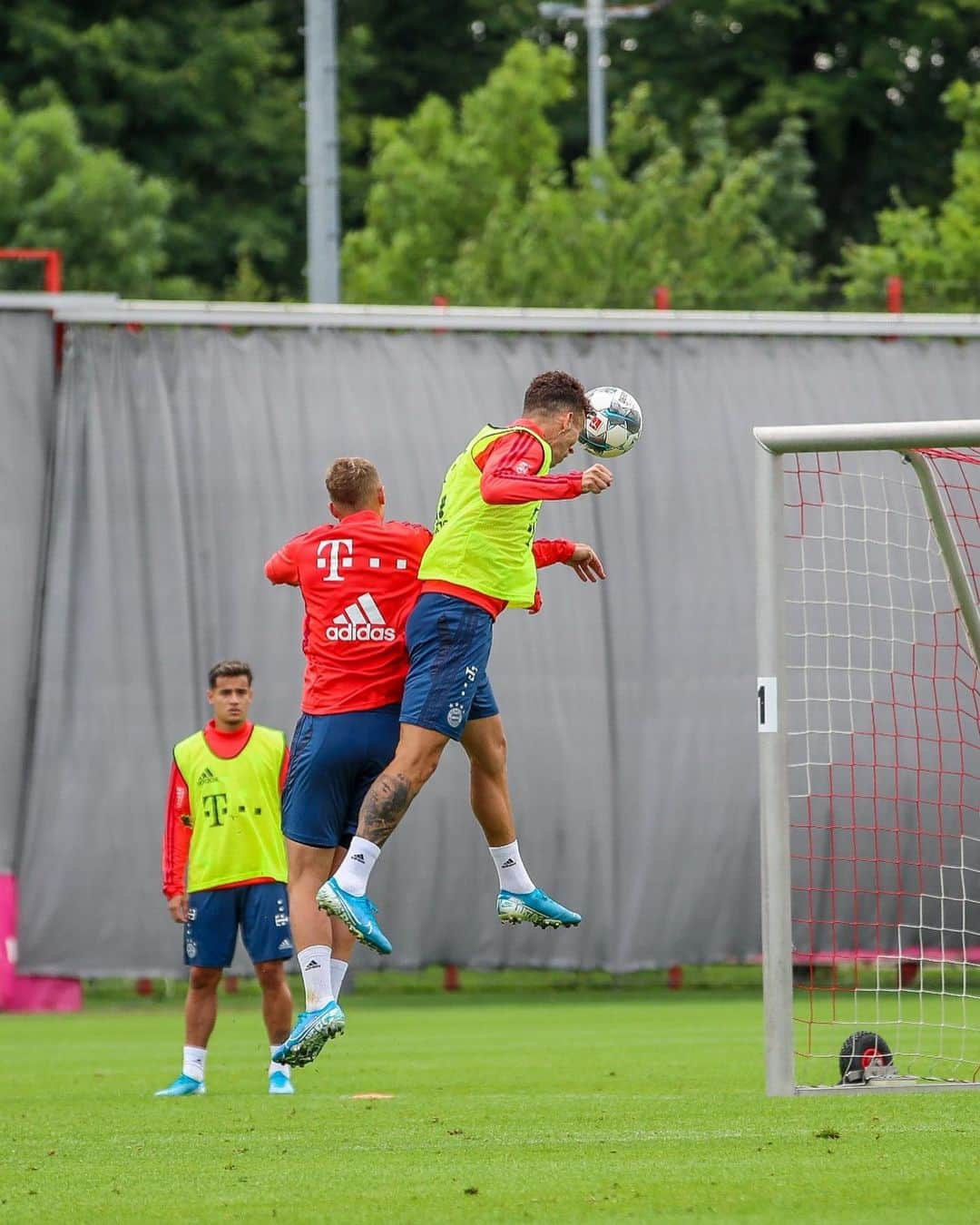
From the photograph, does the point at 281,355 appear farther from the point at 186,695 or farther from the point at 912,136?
the point at 912,136

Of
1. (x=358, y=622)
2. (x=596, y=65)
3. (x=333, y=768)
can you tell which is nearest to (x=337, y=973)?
(x=333, y=768)

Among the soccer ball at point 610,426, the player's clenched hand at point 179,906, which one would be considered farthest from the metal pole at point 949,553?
the player's clenched hand at point 179,906

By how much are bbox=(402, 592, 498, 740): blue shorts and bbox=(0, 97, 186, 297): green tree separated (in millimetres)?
20996

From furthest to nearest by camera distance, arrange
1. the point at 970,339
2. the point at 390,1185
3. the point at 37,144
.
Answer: the point at 37,144, the point at 970,339, the point at 390,1185

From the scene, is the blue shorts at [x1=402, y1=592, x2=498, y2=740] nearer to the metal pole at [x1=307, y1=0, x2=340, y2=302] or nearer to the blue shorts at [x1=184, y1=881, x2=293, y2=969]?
the blue shorts at [x1=184, y1=881, x2=293, y2=969]

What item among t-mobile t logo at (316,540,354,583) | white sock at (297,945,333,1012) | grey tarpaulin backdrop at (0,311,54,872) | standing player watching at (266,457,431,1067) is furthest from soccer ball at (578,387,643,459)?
grey tarpaulin backdrop at (0,311,54,872)

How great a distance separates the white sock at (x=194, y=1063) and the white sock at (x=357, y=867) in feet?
6.99

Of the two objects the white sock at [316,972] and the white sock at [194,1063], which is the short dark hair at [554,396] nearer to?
the white sock at [316,972]

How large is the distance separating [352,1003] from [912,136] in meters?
25.8

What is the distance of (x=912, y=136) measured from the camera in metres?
38.0

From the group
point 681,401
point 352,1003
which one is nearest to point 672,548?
point 681,401

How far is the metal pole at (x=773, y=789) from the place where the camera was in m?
8.68

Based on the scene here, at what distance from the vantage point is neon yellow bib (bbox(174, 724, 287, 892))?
10852mm

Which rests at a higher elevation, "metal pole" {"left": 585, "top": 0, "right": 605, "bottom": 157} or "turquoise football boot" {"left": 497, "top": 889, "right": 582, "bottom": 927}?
"metal pole" {"left": 585, "top": 0, "right": 605, "bottom": 157}
